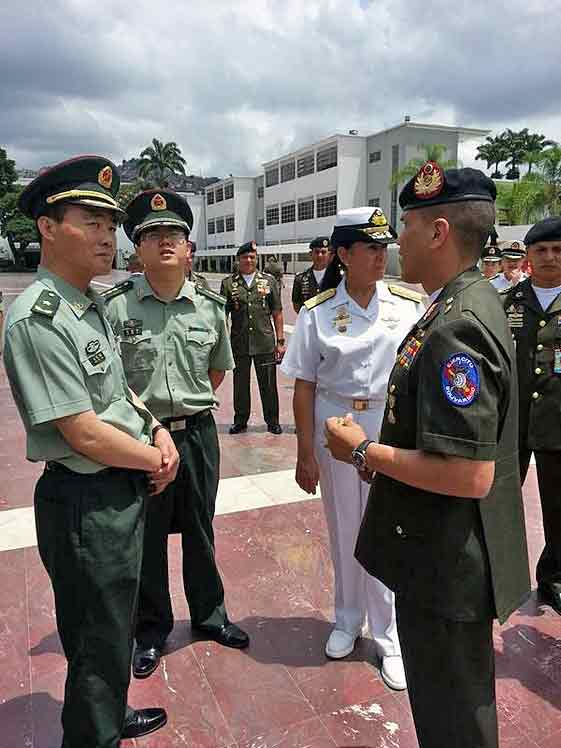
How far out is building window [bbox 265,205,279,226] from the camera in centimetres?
5397

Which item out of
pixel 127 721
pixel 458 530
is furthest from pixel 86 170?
pixel 127 721

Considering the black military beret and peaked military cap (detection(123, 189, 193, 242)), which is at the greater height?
peaked military cap (detection(123, 189, 193, 242))

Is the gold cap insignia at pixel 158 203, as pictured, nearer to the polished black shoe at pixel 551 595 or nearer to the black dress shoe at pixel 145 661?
the black dress shoe at pixel 145 661

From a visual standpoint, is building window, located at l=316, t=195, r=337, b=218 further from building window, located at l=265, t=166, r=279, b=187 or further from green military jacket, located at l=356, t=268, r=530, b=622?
green military jacket, located at l=356, t=268, r=530, b=622

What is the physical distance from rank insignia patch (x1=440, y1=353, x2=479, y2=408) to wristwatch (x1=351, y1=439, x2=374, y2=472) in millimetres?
335

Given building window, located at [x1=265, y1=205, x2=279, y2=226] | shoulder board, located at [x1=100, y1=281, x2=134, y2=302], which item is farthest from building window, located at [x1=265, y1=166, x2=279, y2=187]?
shoulder board, located at [x1=100, y1=281, x2=134, y2=302]

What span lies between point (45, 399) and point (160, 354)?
0.97m

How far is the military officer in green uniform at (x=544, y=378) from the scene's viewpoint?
116 inches

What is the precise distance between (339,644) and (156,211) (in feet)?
7.15

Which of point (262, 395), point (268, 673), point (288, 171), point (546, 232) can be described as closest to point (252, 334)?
point (262, 395)

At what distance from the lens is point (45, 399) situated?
1528mm

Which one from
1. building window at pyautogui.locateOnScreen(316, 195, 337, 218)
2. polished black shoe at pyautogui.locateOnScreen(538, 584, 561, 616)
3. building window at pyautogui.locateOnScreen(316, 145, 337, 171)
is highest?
building window at pyautogui.locateOnScreen(316, 145, 337, 171)

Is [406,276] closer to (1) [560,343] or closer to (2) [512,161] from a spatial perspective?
(1) [560,343]

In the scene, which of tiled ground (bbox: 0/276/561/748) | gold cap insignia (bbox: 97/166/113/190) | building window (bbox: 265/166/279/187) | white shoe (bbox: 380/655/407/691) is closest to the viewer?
gold cap insignia (bbox: 97/166/113/190)
